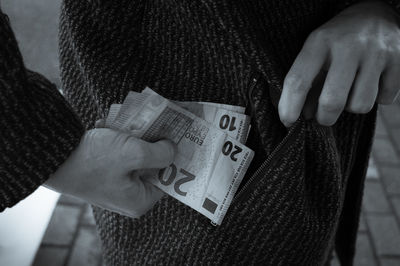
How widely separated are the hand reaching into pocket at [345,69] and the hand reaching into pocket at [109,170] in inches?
10.4

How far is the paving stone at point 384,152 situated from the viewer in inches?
107

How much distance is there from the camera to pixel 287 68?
814 millimetres

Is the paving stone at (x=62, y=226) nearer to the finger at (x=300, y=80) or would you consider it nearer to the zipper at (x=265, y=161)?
the zipper at (x=265, y=161)

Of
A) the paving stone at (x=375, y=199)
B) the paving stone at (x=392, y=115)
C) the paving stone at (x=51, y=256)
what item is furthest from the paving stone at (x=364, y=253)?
the paving stone at (x=51, y=256)

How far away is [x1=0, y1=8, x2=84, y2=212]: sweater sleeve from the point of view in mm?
635

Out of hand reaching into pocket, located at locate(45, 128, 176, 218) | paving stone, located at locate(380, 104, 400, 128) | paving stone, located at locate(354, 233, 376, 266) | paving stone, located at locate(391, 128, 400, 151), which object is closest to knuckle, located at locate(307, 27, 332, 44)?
hand reaching into pocket, located at locate(45, 128, 176, 218)

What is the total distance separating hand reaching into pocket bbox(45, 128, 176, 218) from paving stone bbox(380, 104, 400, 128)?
101 inches

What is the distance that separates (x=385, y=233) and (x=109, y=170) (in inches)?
81.8

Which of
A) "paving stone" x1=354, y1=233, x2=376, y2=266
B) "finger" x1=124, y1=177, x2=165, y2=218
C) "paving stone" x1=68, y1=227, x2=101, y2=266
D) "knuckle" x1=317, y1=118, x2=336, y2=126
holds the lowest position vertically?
"paving stone" x1=68, y1=227, x2=101, y2=266

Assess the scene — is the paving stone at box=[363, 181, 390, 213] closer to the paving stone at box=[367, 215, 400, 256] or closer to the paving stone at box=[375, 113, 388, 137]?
the paving stone at box=[367, 215, 400, 256]

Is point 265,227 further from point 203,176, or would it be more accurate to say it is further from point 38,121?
point 38,121

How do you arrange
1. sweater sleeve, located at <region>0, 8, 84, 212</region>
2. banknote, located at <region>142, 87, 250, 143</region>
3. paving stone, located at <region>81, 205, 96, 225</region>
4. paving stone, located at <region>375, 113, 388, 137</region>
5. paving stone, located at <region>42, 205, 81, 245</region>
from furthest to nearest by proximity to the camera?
1. paving stone, located at <region>375, 113, 388, 137</region>
2. paving stone, located at <region>81, 205, 96, 225</region>
3. paving stone, located at <region>42, 205, 81, 245</region>
4. banknote, located at <region>142, 87, 250, 143</region>
5. sweater sleeve, located at <region>0, 8, 84, 212</region>

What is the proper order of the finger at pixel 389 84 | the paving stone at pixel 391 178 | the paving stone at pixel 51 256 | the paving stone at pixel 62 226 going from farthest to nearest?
the paving stone at pixel 391 178, the paving stone at pixel 62 226, the paving stone at pixel 51 256, the finger at pixel 389 84

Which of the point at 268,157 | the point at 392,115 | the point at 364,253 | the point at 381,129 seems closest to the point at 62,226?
the point at 364,253
